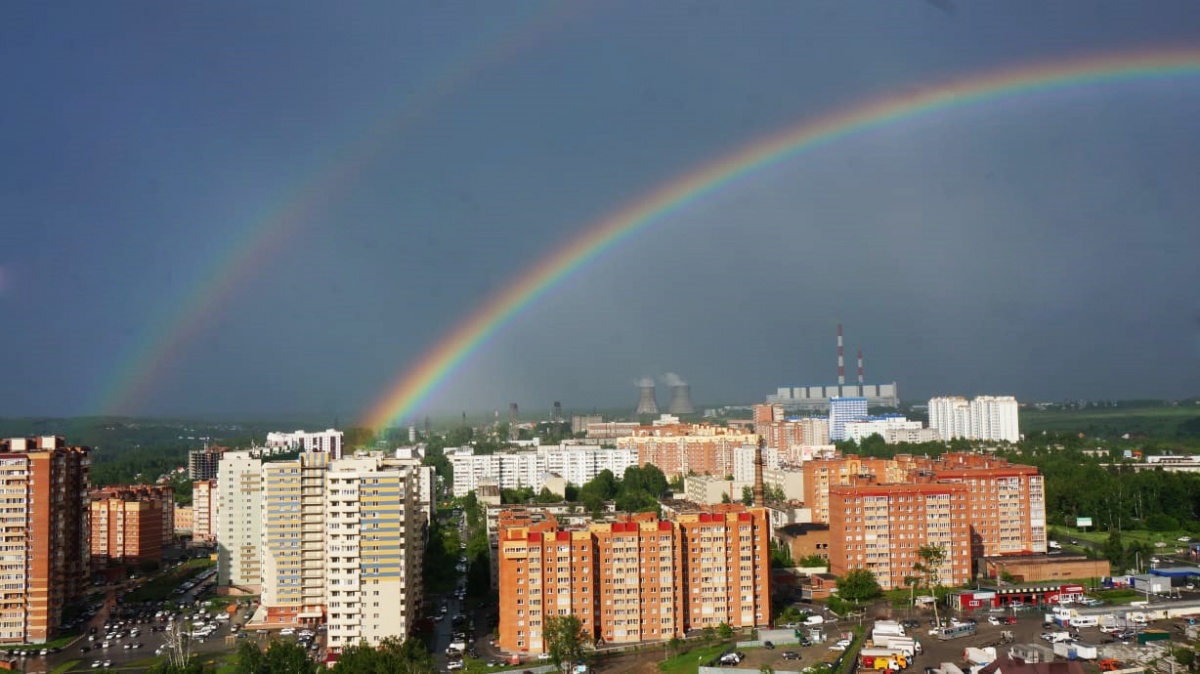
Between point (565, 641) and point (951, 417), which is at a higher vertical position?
point (951, 417)

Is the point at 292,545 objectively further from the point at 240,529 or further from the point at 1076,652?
the point at 1076,652

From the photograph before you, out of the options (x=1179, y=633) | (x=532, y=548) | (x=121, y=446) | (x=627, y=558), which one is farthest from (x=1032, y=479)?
(x=121, y=446)

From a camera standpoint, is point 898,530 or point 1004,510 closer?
point 898,530

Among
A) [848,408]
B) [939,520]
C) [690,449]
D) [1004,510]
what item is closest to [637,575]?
[939,520]

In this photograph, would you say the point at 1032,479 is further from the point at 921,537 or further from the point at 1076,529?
the point at 1076,529

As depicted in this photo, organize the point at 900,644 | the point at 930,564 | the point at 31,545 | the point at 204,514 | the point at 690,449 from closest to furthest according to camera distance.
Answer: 1. the point at 900,644
2. the point at 31,545
3. the point at 930,564
4. the point at 204,514
5. the point at 690,449

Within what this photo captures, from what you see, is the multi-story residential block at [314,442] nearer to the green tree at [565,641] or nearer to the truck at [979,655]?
the green tree at [565,641]

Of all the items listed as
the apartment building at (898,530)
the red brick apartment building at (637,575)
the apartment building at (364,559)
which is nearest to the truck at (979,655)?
the red brick apartment building at (637,575)
